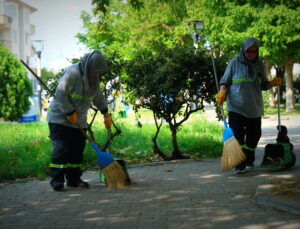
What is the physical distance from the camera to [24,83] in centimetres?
2162

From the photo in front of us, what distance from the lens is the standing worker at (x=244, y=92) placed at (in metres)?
6.54

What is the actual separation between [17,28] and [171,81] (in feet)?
173

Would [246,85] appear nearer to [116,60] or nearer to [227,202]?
[227,202]

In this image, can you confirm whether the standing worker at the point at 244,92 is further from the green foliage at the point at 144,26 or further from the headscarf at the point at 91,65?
the green foliage at the point at 144,26

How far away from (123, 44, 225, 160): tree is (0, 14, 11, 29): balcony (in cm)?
4650

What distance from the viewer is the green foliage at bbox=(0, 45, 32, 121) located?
68.6ft

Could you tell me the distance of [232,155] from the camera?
6.29 m

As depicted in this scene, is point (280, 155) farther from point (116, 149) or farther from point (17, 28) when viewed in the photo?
point (17, 28)

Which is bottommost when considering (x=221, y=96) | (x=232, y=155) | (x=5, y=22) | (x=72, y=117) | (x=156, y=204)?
(x=156, y=204)

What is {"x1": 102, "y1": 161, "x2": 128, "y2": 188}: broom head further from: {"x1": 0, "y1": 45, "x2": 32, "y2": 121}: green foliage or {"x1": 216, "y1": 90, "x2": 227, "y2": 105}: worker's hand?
{"x1": 0, "y1": 45, "x2": 32, "y2": 121}: green foliage

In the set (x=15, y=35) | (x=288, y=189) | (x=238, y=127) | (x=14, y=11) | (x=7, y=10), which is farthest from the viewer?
(x=14, y=11)

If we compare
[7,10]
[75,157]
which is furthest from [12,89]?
[7,10]

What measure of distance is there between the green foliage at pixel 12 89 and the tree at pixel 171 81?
45.4 ft

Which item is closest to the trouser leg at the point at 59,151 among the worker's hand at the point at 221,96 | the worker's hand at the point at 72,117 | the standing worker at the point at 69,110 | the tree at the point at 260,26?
the standing worker at the point at 69,110
